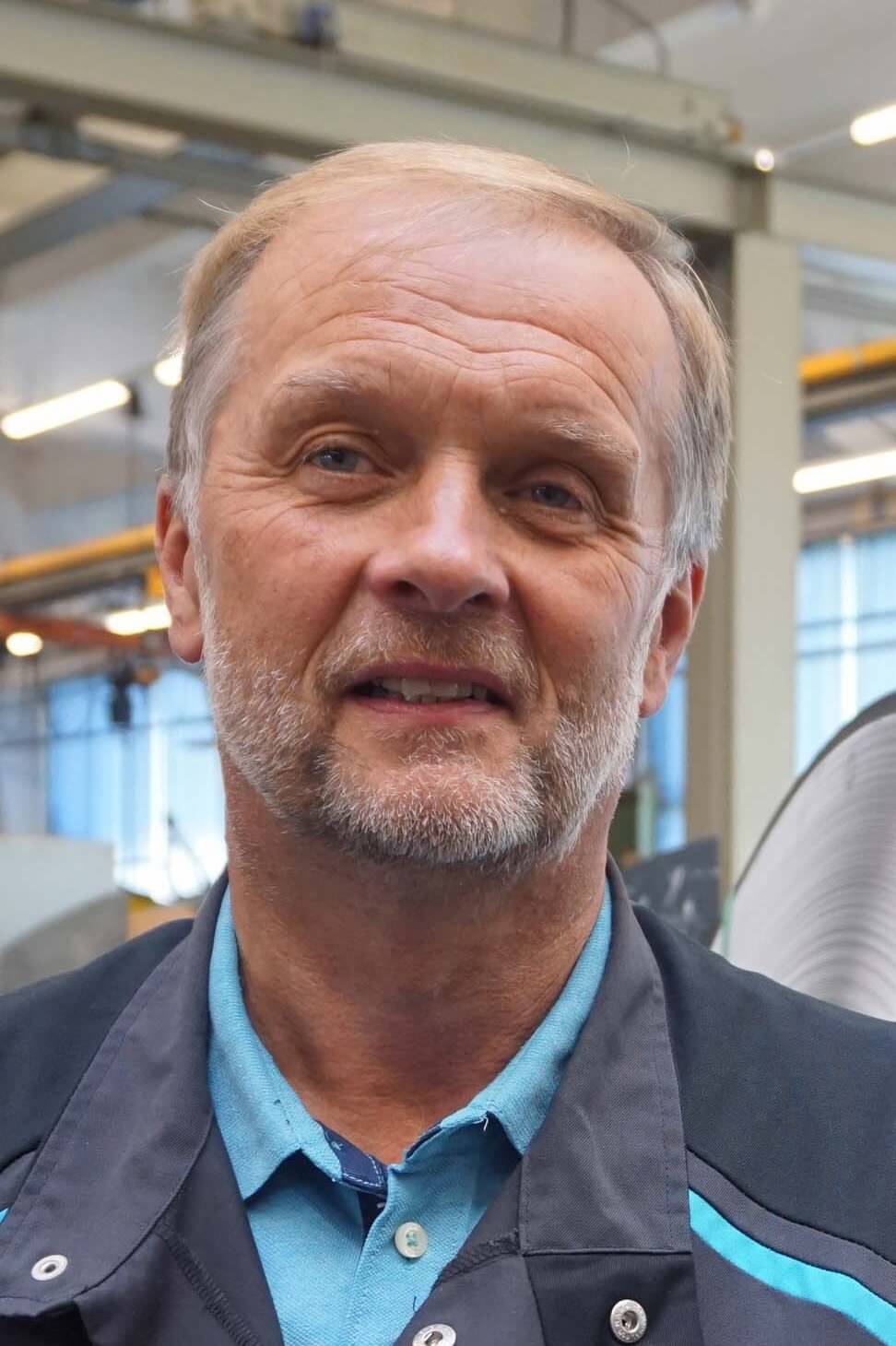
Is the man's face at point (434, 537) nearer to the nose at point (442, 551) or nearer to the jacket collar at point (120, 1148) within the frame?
the nose at point (442, 551)

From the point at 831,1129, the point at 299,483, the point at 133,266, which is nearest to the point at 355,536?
the point at 299,483

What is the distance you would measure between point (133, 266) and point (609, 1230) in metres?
7.10

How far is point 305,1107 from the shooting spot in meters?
1.39

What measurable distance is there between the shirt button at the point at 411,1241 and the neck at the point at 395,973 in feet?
0.39

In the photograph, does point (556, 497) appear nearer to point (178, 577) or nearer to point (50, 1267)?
point (178, 577)

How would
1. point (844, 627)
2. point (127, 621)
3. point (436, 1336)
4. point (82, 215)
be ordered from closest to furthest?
point (436, 1336), point (82, 215), point (127, 621), point (844, 627)

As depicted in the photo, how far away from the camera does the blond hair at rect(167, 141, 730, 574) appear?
1.53 metres

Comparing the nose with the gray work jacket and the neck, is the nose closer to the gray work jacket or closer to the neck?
the neck

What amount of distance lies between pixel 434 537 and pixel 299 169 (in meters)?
3.11

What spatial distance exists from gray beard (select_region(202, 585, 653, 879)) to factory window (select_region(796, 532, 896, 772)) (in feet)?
50.4

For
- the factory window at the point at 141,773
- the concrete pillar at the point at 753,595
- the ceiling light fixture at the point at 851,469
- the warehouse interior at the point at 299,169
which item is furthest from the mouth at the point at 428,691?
the ceiling light fixture at the point at 851,469

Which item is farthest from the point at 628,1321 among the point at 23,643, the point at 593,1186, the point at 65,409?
the point at 65,409

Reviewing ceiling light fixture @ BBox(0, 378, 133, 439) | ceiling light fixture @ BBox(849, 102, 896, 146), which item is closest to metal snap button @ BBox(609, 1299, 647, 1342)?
ceiling light fixture @ BBox(849, 102, 896, 146)

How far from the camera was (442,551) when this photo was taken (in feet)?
4.21
